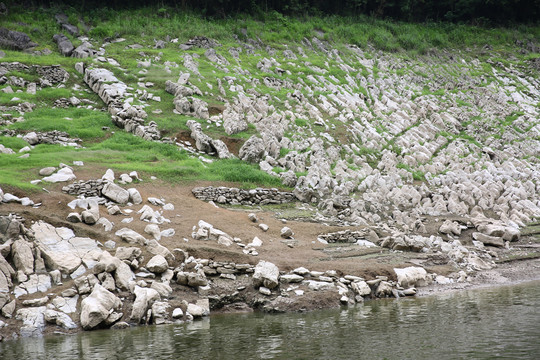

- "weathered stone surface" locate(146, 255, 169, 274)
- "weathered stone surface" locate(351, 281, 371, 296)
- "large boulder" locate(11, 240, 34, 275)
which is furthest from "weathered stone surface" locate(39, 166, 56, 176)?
"weathered stone surface" locate(351, 281, 371, 296)

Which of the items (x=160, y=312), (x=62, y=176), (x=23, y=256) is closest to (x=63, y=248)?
(x=23, y=256)

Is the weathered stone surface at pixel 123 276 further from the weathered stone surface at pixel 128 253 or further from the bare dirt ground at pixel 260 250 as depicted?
the bare dirt ground at pixel 260 250

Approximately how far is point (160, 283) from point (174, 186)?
10.9m

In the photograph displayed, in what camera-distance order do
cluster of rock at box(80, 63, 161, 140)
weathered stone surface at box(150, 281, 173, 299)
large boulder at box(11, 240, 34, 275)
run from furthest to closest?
cluster of rock at box(80, 63, 161, 140)
weathered stone surface at box(150, 281, 173, 299)
large boulder at box(11, 240, 34, 275)

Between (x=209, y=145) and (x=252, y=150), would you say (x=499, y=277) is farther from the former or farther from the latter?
(x=209, y=145)

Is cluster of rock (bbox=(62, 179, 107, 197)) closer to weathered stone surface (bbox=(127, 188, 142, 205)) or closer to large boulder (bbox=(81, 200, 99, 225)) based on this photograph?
weathered stone surface (bbox=(127, 188, 142, 205))

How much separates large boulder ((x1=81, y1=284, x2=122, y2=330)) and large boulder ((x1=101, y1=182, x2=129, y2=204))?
288 inches

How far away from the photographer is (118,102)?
1375 inches

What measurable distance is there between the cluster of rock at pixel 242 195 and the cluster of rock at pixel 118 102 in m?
8.30

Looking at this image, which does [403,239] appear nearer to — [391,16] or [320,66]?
[320,66]

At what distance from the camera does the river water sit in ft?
33.4

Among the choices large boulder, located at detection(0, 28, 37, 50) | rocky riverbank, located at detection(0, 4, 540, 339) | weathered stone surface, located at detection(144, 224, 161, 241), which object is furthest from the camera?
large boulder, located at detection(0, 28, 37, 50)

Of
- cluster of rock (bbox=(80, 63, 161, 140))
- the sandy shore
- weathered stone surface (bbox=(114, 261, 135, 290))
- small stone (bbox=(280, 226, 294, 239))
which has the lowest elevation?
the sandy shore

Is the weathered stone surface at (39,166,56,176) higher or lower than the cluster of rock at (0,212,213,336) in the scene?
higher
